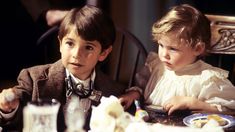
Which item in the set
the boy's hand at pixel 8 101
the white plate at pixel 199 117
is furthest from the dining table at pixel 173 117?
the boy's hand at pixel 8 101

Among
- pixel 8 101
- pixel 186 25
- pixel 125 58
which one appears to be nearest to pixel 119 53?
pixel 125 58

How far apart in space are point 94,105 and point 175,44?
9.2 inches

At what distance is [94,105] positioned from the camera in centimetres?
98

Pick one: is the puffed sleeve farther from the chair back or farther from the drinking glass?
the drinking glass

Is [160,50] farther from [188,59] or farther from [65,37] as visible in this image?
[65,37]

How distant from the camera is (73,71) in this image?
976mm

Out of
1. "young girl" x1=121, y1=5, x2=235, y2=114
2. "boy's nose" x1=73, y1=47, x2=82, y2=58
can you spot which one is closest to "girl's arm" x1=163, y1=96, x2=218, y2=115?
"young girl" x1=121, y1=5, x2=235, y2=114

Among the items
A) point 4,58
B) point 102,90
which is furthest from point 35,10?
point 102,90

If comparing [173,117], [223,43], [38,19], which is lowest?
[173,117]

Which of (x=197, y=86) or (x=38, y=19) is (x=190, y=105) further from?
(x=38, y=19)

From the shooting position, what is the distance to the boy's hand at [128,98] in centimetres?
101

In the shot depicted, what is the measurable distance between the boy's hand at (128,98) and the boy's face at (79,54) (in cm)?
11

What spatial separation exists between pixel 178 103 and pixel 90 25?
0.90 feet

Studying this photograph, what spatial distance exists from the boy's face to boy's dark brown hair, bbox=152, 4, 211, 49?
0.52 feet
